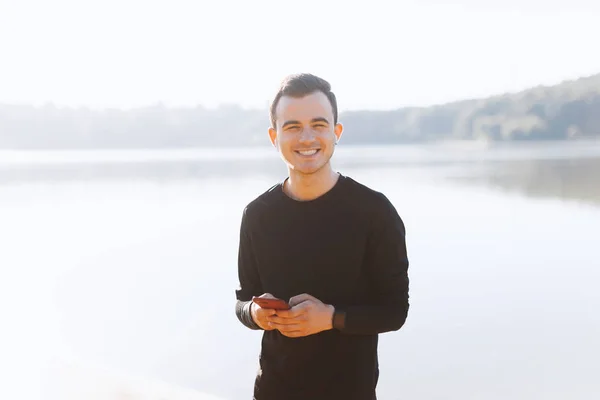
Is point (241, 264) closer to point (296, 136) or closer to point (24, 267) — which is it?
point (296, 136)

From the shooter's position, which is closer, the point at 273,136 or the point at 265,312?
the point at 265,312

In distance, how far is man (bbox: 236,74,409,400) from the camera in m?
1.21

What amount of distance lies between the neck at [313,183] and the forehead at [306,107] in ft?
0.33

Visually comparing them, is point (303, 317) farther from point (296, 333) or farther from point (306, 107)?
point (306, 107)

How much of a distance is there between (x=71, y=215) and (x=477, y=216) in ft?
21.9

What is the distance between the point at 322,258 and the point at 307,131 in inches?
9.5

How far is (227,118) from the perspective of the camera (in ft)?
166

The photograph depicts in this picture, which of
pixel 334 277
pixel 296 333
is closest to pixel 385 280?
pixel 334 277

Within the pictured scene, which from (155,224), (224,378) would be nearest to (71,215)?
(155,224)

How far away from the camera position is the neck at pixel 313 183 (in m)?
1.24

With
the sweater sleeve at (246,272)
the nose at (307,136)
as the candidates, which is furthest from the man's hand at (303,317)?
the nose at (307,136)

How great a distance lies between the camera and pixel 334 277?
123 cm

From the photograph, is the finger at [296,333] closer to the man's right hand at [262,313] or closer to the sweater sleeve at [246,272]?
the man's right hand at [262,313]

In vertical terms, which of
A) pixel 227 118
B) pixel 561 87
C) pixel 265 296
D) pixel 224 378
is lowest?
pixel 224 378
